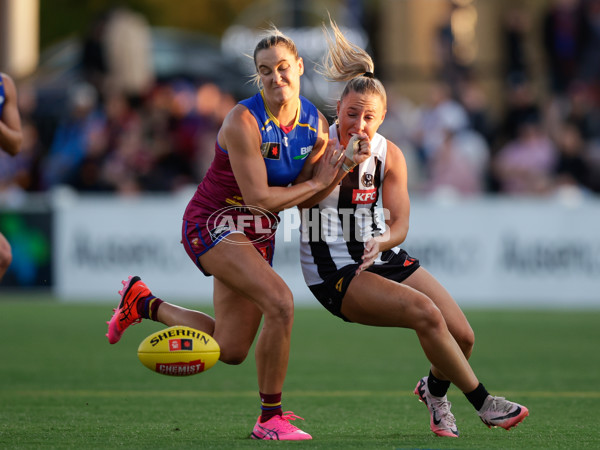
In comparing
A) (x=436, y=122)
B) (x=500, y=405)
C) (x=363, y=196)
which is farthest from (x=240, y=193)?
(x=436, y=122)

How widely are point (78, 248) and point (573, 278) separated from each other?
6.28 metres

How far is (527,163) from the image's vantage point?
584 inches

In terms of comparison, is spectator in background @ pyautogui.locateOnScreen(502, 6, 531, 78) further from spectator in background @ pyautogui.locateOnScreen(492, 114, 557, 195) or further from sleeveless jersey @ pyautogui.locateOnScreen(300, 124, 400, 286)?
sleeveless jersey @ pyautogui.locateOnScreen(300, 124, 400, 286)

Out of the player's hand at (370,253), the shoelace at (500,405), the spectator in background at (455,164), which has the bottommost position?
the shoelace at (500,405)

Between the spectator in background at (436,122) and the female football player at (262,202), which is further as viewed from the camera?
the spectator in background at (436,122)

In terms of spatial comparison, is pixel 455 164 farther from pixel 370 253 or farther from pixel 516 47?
pixel 370 253

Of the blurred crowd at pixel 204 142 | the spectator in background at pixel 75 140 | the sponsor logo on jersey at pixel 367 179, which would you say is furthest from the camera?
the spectator in background at pixel 75 140

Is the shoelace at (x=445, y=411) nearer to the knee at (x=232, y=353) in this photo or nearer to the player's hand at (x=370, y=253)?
the player's hand at (x=370, y=253)

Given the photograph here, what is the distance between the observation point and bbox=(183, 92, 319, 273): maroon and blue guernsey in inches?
230

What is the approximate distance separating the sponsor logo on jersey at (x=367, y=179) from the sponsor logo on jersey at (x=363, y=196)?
0.03 meters

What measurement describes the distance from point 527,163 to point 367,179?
9.33 m

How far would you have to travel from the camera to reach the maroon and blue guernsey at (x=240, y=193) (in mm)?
5844

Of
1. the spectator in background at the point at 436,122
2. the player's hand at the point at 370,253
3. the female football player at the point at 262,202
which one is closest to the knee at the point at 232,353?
the female football player at the point at 262,202

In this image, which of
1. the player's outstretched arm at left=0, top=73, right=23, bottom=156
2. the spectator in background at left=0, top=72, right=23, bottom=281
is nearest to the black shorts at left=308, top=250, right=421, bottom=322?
the spectator in background at left=0, top=72, right=23, bottom=281
